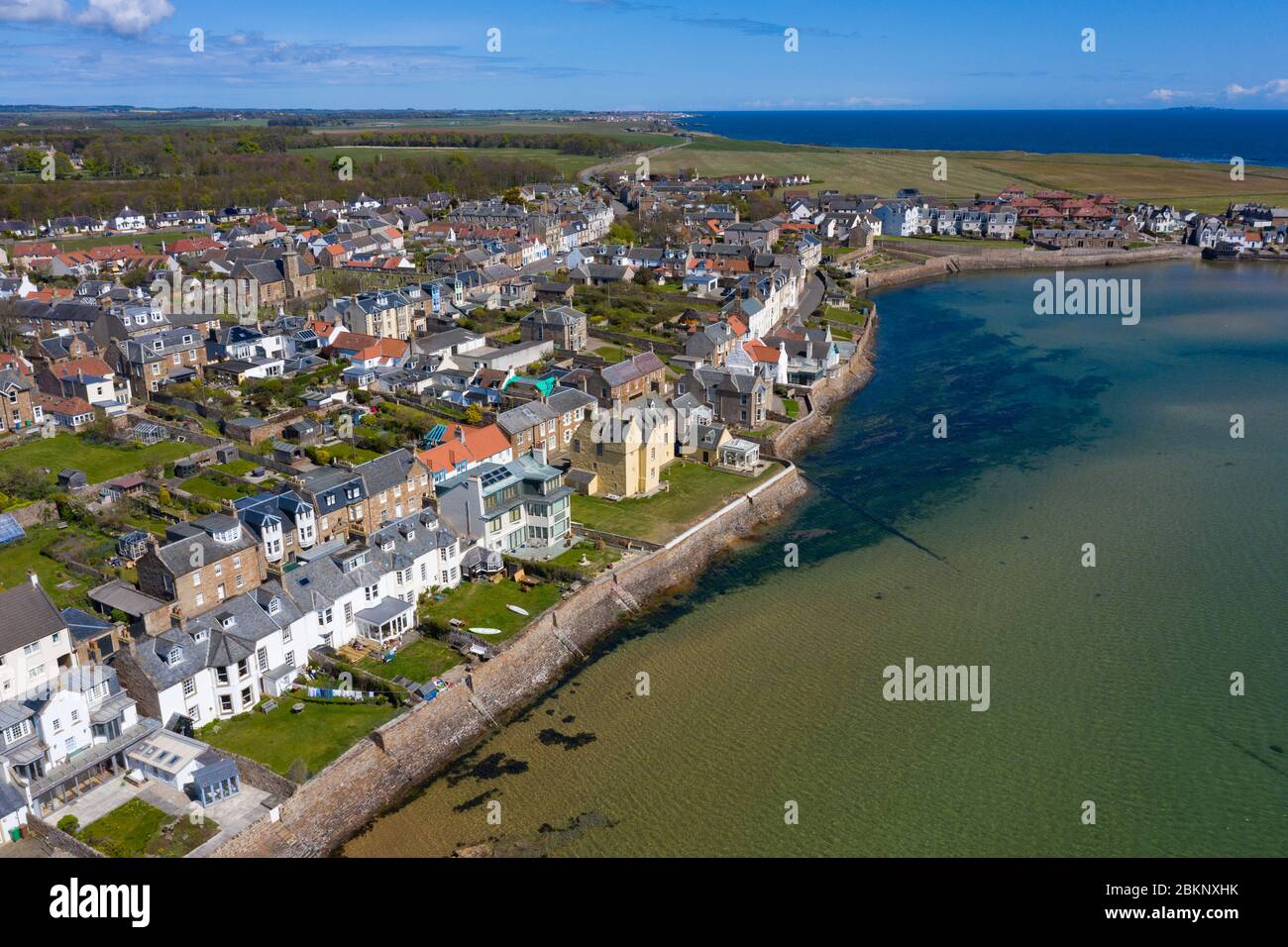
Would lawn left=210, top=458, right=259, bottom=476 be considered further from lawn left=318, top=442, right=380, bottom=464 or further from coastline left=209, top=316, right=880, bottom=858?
coastline left=209, top=316, right=880, bottom=858

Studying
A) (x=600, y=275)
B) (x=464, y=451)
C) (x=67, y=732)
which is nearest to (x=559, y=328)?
(x=600, y=275)

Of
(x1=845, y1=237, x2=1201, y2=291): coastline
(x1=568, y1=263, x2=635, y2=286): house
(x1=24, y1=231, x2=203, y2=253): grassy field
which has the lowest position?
(x1=568, y1=263, x2=635, y2=286): house

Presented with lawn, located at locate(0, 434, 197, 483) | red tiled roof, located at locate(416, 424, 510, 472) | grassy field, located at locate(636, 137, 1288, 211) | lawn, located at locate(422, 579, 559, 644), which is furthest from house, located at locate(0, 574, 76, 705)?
grassy field, located at locate(636, 137, 1288, 211)

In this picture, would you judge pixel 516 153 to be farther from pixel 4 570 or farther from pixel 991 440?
pixel 4 570

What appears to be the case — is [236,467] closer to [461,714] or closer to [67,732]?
[67,732]

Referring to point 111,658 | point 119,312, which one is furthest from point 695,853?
point 119,312

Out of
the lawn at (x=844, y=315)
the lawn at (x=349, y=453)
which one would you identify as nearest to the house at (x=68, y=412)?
the lawn at (x=349, y=453)
